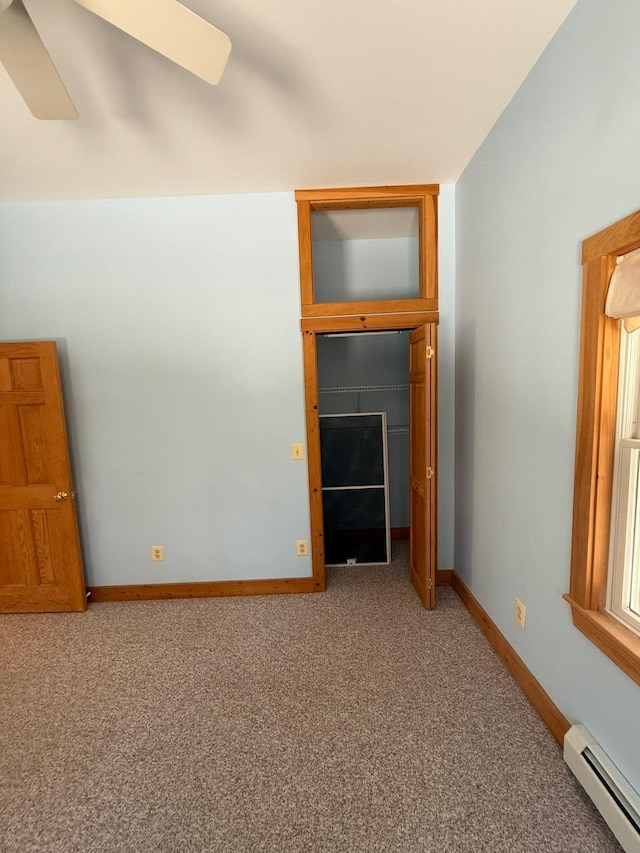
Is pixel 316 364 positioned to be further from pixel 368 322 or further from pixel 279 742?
pixel 279 742

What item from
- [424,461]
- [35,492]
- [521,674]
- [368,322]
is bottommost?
[521,674]

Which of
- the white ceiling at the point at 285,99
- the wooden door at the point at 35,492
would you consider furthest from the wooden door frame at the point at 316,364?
the wooden door at the point at 35,492

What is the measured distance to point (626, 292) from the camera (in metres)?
1.15

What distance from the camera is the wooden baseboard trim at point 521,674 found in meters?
1.57

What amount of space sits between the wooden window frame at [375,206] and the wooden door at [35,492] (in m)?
1.75

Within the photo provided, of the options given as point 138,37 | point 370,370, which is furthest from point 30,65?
point 370,370

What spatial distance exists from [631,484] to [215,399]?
7.58 feet

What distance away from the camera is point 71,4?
48.2 inches

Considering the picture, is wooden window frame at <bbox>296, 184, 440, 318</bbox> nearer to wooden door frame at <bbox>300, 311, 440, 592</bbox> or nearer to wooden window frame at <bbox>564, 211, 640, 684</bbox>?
wooden door frame at <bbox>300, 311, 440, 592</bbox>

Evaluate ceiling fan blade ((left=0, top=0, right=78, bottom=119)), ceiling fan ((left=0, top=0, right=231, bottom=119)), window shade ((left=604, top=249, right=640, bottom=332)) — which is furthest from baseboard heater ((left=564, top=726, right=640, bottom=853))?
ceiling fan blade ((left=0, top=0, right=78, bottom=119))

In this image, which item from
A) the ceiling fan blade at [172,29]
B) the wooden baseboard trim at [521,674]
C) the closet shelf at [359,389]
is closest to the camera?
the ceiling fan blade at [172,29]

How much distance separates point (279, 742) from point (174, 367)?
2213mm

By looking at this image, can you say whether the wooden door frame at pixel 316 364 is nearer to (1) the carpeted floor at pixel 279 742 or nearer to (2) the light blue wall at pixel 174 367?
(2) the light blue wall at pixel 174 367

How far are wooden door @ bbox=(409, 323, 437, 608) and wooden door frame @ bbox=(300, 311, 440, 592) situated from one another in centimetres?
16
